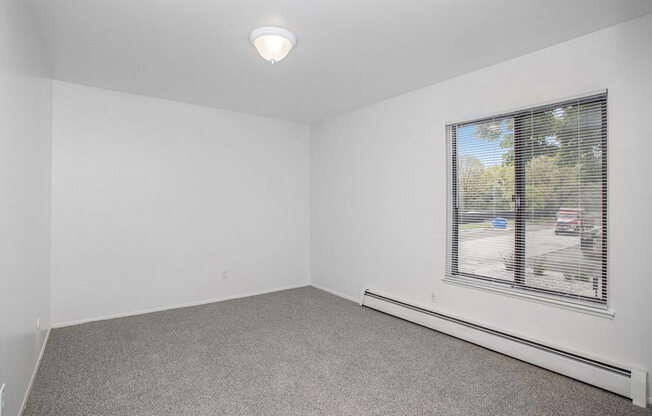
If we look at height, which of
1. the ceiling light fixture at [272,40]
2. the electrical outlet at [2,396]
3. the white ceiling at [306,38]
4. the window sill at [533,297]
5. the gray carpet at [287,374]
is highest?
the white ceiling at [306,38]

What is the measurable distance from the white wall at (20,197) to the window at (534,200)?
3.56 metres

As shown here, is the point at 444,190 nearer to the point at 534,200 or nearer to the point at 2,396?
the point at 534,200

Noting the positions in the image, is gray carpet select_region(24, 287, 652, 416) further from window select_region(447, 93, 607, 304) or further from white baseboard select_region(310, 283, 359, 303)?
white baseboard select_region(310, 283, 359, 303)

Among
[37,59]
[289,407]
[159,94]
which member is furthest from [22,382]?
[159,94]

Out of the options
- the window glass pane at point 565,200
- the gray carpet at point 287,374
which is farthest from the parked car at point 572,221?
the gray carpet at point 287,374

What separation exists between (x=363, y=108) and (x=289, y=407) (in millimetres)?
3691

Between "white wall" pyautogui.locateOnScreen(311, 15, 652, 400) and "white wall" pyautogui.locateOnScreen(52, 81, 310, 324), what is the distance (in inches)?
27.4

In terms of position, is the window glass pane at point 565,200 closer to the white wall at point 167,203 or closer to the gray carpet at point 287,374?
the gray carpet at point 287,374

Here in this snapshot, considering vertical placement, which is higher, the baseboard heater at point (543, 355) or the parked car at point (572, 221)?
the parked car at point (572, 221)

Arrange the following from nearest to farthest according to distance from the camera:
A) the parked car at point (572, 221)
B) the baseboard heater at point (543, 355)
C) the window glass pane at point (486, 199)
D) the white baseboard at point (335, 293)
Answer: the baseboard heater at point (543, 355) < the parked car at point (572, 221) < the window glass pane at point (486, 199) < the white baseboard at point (335, 293)

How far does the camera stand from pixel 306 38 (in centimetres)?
267

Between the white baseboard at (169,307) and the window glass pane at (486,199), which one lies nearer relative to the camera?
the window glass pane at (486,199)

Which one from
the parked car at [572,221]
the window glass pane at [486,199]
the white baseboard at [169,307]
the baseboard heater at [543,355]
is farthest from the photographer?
the white baseboard at [169,307]

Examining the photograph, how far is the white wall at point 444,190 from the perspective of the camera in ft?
7.73
